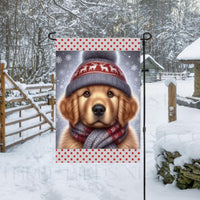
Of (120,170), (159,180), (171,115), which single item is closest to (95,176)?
(120,170)

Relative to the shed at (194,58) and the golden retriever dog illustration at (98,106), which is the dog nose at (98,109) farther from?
the shed at (194,58)

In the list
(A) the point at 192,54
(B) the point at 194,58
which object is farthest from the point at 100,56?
(A) the point at 192,54

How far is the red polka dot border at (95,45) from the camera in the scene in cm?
283

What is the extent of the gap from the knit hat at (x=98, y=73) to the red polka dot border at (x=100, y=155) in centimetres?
61

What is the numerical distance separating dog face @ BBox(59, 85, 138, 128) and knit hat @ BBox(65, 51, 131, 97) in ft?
0.17

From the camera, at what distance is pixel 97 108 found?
2.74 meters

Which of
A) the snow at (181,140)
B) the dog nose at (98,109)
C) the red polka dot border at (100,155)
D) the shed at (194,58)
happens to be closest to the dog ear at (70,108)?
the dog nose at (98,109)

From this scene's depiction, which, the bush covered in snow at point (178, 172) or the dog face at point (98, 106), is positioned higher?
the dog face at point (98, 106)

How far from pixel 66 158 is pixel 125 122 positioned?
0.74 m

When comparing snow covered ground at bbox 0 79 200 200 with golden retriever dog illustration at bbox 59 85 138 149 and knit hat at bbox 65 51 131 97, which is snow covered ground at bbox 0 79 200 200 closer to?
golden retriever dog illustration at bbox 59 85 138 149

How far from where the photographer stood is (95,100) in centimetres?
277

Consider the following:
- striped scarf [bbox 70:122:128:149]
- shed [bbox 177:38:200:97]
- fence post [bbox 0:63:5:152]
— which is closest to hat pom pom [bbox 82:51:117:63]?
striped scarf [bbox 70:122:128:149]

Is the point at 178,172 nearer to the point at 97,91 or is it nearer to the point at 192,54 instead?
the point at 97,91

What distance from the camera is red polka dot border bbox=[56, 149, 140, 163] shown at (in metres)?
2.92
